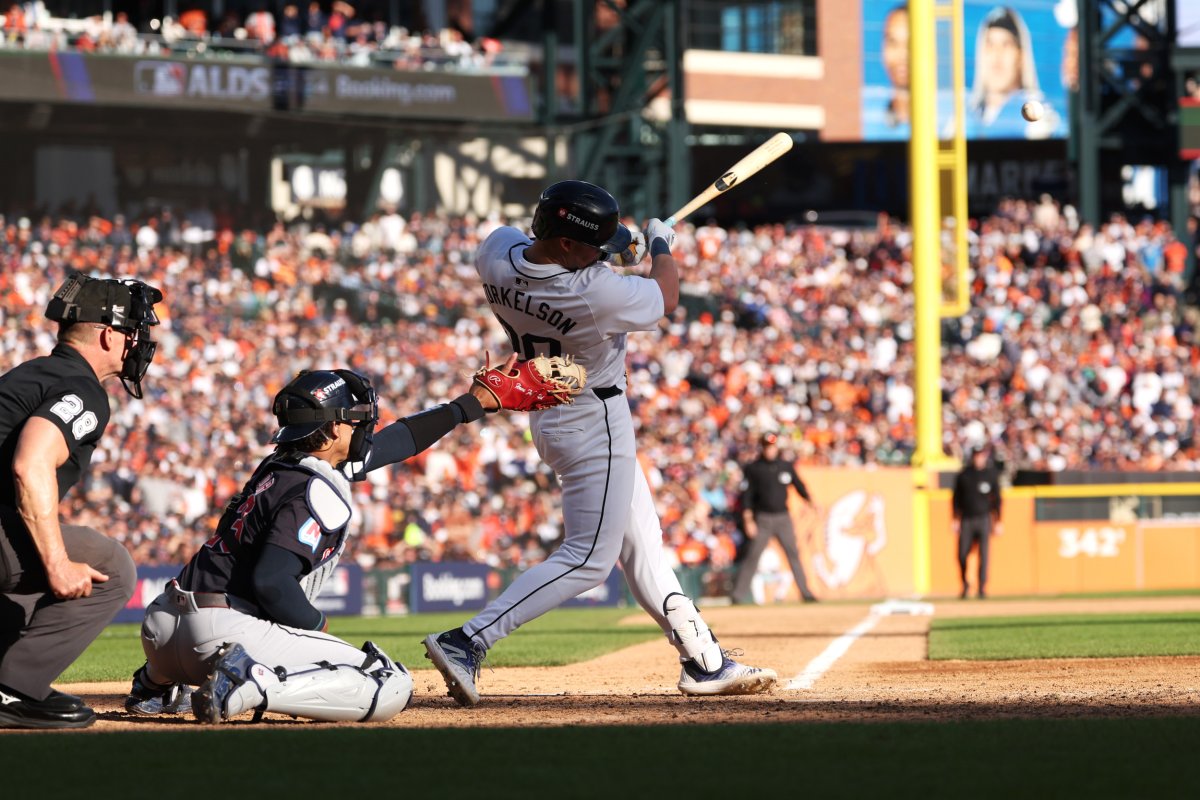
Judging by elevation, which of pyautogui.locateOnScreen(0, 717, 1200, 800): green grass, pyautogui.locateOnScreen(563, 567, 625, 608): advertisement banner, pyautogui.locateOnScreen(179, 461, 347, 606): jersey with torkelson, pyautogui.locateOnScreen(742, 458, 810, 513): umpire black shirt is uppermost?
pyautogui.locateOnScreen(179, 461, 347, 606): jersey with torkelson

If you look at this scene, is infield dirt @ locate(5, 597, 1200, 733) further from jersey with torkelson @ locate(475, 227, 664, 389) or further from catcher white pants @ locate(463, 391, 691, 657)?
jersey with torkelson @ locate(475, 227, 664, 389)

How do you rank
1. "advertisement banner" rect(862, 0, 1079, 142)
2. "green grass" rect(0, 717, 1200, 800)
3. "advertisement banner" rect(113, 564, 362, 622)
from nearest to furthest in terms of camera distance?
1. "green grass" rect(0, 717, 1200, 800)
2. "advertisement banner" rect(113, 564, 362, 622)
3. "advertisement banner" rect(862, 0, 1079, 142)

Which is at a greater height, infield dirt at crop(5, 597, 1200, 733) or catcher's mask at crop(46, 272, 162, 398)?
catcher's mask at crop(46, 272, 162, 398)

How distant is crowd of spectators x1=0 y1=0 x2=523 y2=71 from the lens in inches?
1104

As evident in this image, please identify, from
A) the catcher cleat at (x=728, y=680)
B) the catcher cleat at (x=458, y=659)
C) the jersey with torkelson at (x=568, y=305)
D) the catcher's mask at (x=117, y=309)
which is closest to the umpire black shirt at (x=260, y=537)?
the catcher's mask at (x=117, y=309)

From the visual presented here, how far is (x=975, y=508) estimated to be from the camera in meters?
19.2

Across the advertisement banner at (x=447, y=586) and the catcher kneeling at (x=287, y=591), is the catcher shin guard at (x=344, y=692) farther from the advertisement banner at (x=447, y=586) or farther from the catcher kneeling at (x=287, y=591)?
the advertisement banner at (x=447, y=586)

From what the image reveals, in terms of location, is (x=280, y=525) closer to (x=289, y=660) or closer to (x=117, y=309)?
Answer: (x=289, y=660)

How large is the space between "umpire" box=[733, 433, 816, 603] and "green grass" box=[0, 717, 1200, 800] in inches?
495

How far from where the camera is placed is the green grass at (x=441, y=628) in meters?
9.71

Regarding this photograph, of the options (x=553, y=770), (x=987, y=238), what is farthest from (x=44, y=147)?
(x=553, y=770)

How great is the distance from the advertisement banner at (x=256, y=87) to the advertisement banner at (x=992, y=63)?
19.4 m

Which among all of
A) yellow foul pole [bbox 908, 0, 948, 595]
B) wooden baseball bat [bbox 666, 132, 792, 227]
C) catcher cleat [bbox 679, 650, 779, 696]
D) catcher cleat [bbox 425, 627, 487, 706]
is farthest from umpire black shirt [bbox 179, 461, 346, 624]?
yellow foul pole [bbox 908, 0, 948, 595]

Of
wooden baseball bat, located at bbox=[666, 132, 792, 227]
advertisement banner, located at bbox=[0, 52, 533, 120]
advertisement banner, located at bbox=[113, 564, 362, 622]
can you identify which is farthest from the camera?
advertisement banner, located at bbox=[0, 52, 533, 120]
